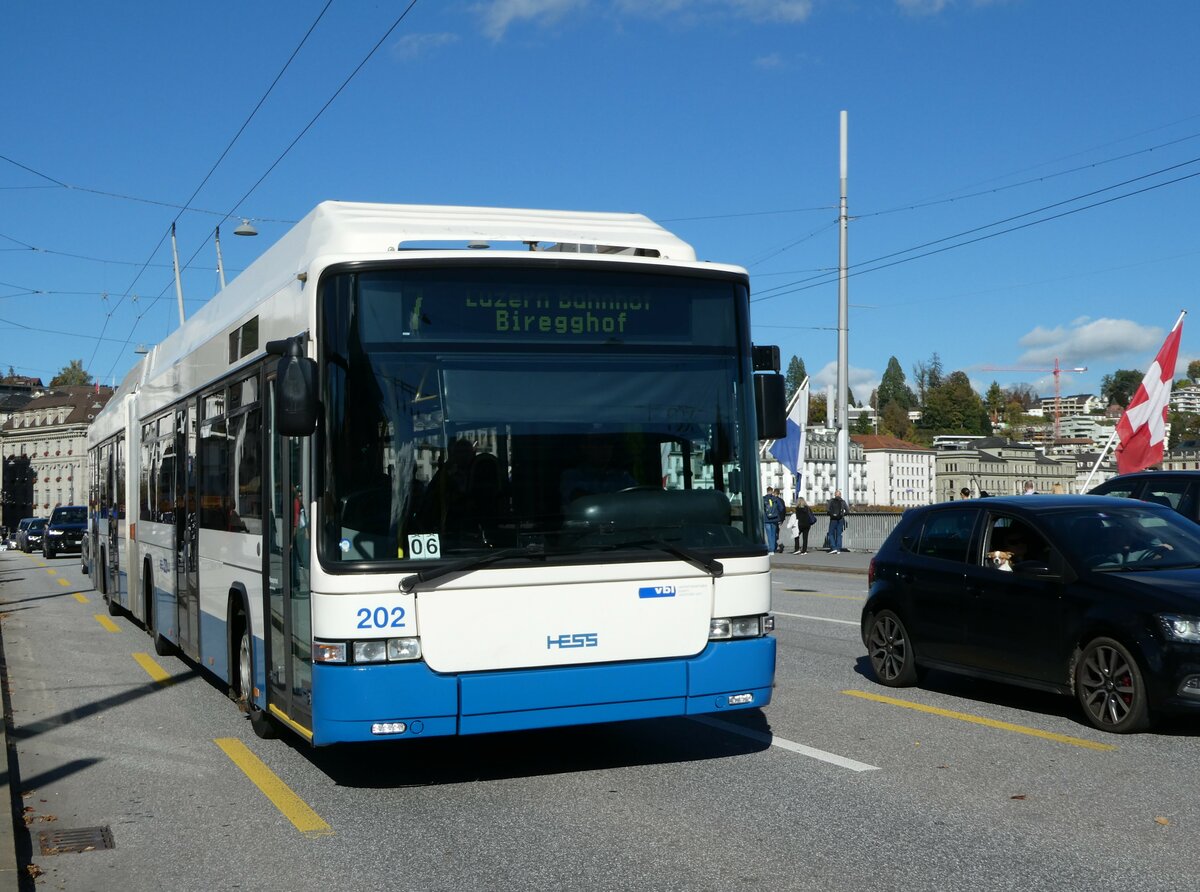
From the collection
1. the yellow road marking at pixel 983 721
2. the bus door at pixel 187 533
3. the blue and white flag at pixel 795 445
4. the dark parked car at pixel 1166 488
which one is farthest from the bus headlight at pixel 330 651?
the blue and white flag at pixel 795 445

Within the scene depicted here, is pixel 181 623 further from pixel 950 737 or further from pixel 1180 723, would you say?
pixel 1180 723

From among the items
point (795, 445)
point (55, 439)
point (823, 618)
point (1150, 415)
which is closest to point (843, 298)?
point (795, 445)

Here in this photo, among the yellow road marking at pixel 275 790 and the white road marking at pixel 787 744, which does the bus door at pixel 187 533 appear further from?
the white road marking at pixel 787 744

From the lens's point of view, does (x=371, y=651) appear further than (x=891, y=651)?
No

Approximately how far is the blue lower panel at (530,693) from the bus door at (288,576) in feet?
1.39

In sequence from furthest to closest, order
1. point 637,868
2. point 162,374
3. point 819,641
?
point 819,641 → point 162,374 → point 637,868

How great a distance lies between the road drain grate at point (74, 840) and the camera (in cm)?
681

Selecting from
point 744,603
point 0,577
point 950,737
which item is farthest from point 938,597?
point 0,577

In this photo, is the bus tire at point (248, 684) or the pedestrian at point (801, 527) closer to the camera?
the bus tire at point (248, 684)

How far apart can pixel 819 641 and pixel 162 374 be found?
7.07 metres

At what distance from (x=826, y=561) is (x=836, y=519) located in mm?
3886

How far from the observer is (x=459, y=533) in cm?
746

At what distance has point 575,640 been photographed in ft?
25.2

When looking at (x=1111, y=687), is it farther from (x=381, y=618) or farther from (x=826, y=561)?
(x=826, y=561)
